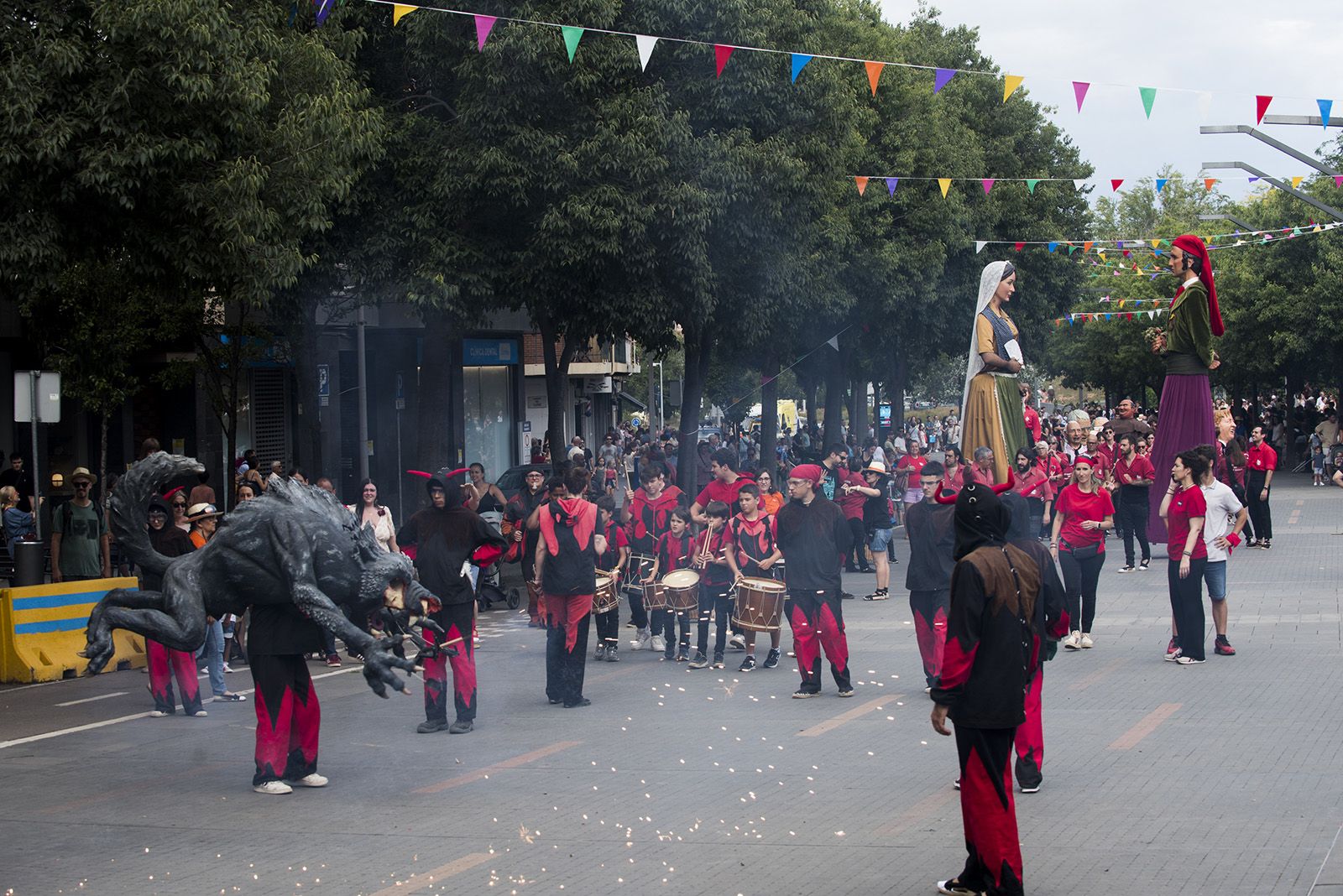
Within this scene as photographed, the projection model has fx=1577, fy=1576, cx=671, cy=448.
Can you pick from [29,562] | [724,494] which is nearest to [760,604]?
[724,494]

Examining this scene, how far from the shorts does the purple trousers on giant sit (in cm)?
282

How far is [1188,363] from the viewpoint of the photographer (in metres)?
16.3

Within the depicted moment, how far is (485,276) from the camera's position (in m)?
23.1

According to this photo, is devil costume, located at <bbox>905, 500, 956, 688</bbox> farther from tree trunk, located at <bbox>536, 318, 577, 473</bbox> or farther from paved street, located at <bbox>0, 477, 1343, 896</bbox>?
tree trunk, located at <bbox>536, 318, 577, 473</bbox>

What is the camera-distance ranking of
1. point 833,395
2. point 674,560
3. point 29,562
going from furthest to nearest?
point 833,395 → point 29,562 → point 674,560

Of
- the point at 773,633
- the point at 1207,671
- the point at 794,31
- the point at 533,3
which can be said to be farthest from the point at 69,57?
the point at 794,31

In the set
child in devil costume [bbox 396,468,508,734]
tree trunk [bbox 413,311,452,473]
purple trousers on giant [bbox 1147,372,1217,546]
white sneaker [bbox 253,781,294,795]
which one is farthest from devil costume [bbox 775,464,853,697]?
tree trunk [bbox 413,311,452,473]

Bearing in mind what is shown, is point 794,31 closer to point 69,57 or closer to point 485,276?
point 485,276

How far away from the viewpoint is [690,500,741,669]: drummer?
1433cm

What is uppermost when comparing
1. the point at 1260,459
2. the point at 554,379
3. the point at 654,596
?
the point at 554,379

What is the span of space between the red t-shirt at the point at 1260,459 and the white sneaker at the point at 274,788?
17779 millimetres

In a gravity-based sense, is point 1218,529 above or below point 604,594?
above

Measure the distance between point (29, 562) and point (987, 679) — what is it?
1300 cm

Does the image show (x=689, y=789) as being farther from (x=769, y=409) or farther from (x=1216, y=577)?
(x=769, y=409)
